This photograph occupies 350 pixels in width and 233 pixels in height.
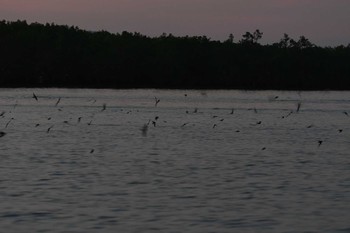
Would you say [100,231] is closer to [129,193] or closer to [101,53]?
[129,193]

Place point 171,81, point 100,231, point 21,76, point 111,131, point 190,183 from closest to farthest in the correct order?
point 100,231, point 190,183, point 111,131, point 21,76, point 171,81

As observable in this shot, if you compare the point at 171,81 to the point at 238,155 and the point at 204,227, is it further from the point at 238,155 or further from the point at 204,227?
the point at 204,227

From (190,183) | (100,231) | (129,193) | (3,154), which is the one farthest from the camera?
(3,154)

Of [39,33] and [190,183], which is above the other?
[39,33]

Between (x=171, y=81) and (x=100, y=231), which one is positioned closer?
(x=100, y=231)

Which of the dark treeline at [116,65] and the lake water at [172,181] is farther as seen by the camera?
the dark treeline at [116,65]

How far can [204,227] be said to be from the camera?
21.8m

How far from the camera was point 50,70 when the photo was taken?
181 meters

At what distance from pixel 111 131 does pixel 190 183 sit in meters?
31.8

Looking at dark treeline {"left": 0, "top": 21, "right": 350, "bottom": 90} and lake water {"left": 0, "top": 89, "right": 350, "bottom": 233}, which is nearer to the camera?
lake water {"left": 0, "top": 89, "right": 350, "bottom": 233}

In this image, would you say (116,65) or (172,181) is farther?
(116,65)

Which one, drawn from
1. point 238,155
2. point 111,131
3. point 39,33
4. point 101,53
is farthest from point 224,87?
point 238,155

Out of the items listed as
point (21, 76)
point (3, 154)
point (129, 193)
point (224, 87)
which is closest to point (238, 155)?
point (3, 154)

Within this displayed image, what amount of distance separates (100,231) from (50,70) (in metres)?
162
